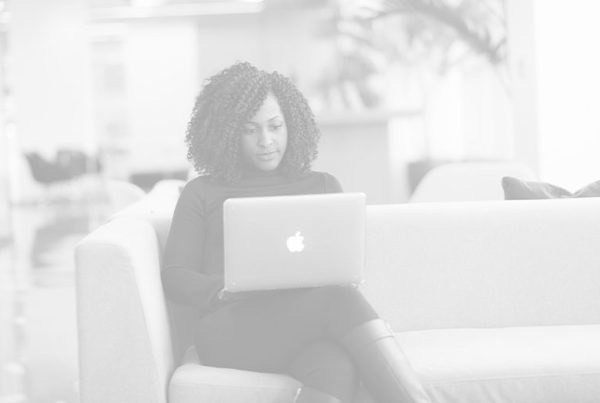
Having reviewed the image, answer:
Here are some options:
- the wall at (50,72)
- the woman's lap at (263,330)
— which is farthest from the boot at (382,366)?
the wall at (50,72)

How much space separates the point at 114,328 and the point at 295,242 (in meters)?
0.53

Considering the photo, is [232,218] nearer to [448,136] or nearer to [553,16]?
[553,16]

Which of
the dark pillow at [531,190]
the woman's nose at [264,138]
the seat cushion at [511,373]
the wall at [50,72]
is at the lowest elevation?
the seat cushion at [511,373]

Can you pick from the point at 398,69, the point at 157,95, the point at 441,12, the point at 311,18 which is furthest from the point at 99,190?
the point at 441,12

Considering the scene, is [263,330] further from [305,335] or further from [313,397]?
[313,397]

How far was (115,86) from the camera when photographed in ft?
62.6

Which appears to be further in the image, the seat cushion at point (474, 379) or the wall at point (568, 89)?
the wall at point (568, 89)

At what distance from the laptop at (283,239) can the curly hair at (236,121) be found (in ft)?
1.78

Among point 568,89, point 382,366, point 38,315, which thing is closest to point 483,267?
point 382,366

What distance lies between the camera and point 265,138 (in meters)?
2.94

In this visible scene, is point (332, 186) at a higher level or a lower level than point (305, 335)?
higher

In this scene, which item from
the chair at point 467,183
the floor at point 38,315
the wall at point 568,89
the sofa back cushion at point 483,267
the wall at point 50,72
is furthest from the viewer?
the wall at point 50,72

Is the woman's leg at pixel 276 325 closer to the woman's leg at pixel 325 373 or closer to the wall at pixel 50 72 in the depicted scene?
the woman's leg at pixel 325 373

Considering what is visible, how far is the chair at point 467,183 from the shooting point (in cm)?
395
